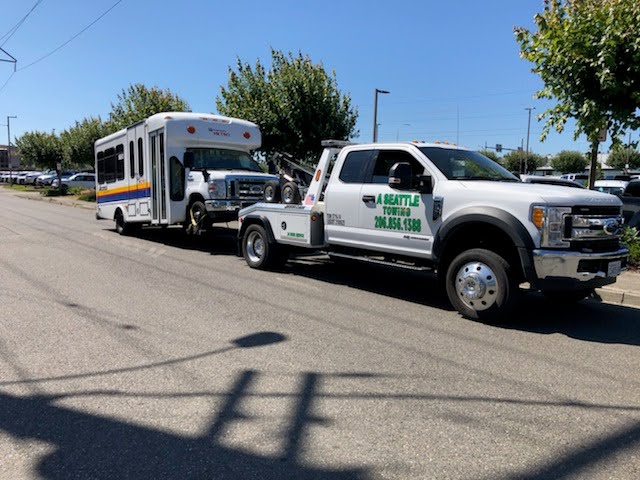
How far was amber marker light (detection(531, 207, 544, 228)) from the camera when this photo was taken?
5.68m

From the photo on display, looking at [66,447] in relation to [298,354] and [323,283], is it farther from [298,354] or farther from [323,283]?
[323,283]

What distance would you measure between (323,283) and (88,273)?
161 inches

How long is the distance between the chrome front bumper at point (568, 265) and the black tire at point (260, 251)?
484 cm

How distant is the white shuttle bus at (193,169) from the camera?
11.8 meters

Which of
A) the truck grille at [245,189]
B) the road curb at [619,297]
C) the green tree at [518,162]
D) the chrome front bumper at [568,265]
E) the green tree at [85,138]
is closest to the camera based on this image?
the chrome front bumper at [568,265]

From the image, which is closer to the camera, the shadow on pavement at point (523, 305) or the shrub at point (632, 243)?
the shadow on pavement at point (523, 305)

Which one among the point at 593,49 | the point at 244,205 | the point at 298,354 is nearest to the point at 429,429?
the point at 298,354

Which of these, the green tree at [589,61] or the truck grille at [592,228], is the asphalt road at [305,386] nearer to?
the truck grille at [592,228]

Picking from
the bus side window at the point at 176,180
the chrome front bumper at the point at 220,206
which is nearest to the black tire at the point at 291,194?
the chrome front bumper at the point at 220,206

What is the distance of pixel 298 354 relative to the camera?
196 inches

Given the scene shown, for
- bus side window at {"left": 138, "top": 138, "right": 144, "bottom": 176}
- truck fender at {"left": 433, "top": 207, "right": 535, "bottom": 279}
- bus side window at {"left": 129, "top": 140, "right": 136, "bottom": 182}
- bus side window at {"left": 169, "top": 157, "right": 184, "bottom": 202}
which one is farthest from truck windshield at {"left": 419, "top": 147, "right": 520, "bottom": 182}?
bus side window at {"left": 129, "top": 140, "right": 136, "bottom": 182}

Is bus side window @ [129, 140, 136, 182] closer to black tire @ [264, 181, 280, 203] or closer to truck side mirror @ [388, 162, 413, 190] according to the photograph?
black tire @ [264, 181, 280, 203]

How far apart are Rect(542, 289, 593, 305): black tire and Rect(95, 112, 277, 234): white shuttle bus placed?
6887mm

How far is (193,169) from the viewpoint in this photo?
1212cm
